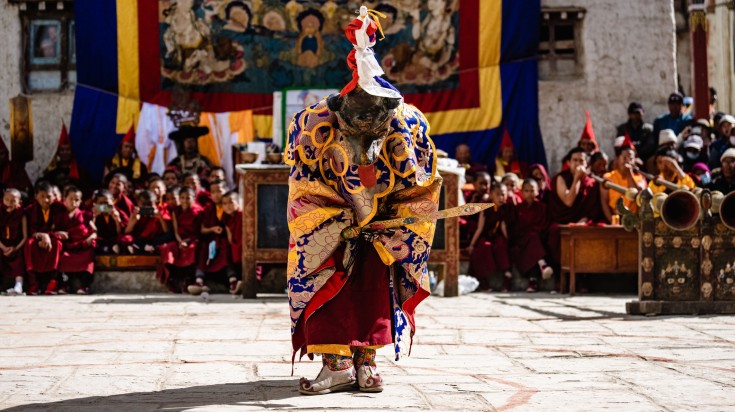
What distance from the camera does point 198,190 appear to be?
11312 millimetres

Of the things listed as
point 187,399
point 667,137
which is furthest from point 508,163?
point 187,399

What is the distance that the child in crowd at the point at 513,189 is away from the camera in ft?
36.0

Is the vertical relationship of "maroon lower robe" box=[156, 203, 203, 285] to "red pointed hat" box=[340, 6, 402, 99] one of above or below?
below

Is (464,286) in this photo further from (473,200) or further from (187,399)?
(187,399)

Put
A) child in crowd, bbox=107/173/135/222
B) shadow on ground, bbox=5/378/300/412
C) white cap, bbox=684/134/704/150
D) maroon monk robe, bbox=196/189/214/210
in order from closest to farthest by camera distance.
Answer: shadow on ground, bbox=5/378/300/412
maroon monk robe, bbox=196/189/214/210
child in crowd, bbox=107/173/135/222
white cap, bbox=684/134/704/150

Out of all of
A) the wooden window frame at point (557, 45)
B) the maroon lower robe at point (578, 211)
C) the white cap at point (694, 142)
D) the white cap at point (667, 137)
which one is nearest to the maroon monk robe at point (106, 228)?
the maroon lower robe at point (578, 211)

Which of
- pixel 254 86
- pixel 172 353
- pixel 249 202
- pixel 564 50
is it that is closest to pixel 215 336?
pixel 172 353

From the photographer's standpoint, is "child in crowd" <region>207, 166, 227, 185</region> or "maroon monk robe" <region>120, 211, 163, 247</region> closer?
"maroon monk robe" <region>120, 211, 163, 247</region>

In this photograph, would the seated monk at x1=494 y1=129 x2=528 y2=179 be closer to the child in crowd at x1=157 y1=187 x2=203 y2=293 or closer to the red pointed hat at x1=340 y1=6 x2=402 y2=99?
the child in crowd at x1=157 y1=187 x2=203 y2=293

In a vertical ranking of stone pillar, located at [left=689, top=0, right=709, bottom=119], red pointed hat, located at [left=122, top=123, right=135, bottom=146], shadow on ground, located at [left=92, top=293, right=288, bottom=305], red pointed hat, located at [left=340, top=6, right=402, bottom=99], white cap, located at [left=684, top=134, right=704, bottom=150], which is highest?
stone pillar, located at [left=689, top=0, right=709, bottom=119]

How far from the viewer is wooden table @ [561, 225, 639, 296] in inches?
389

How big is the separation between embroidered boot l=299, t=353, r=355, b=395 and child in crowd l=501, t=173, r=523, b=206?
21.0 ft

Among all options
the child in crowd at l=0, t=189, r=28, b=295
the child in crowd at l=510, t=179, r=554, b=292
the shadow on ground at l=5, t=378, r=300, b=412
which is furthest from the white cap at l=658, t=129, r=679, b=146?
the shadow on ground at l=5, t=378, r=300, b=412

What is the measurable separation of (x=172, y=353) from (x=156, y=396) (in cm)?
133
